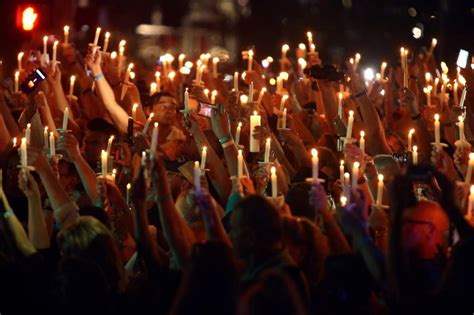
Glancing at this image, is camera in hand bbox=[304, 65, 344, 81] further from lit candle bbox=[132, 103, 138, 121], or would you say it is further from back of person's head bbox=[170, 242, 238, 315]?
back of person's head bbox=[170, 242, 238, 315]

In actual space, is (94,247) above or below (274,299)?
below

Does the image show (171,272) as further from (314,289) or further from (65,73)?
(65,73)

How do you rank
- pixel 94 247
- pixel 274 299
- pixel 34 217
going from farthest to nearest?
pixel 34 217 → pixel 94 247 → pixel 274 299

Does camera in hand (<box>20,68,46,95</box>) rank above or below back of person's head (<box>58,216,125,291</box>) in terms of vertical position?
above

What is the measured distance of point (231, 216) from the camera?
4488mm

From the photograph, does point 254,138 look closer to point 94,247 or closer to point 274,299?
point 94,247

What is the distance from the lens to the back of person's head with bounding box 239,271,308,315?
3725 mm

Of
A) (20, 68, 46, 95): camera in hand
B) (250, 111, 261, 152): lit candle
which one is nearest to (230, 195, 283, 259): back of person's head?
(250, 111, 261, 152): lit candle

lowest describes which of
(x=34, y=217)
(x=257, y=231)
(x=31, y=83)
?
(x=34, y=217)

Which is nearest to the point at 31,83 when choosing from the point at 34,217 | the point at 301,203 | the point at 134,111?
the point at 134,111

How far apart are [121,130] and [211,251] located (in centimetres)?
475

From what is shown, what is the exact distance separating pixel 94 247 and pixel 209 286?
1061 mm

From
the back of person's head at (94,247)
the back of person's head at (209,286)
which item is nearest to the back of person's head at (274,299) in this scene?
the back of person's head at (209,286)

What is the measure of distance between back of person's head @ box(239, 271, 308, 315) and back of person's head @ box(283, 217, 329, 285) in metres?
1.01
